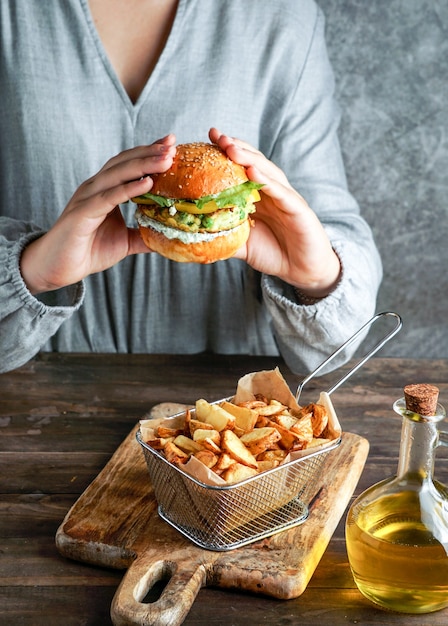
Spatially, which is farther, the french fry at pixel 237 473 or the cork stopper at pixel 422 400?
the french fry at pixel 237 473

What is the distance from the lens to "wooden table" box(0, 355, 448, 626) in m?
1.19

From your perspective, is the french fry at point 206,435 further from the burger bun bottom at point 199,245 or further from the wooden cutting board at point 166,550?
the burger bun bottom at point 199,245

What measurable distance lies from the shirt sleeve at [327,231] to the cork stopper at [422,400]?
0.77 metres

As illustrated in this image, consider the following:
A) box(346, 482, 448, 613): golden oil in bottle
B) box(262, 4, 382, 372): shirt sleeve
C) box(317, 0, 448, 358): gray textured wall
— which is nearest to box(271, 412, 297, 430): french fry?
box(346, 482, 448, 613): golden oil in bottle

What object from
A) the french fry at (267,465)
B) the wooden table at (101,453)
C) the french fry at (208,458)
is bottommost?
the wooden table at (101,453)

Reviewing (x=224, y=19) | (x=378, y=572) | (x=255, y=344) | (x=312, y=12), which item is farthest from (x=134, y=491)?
(x=312, y=12)

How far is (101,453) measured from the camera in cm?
166

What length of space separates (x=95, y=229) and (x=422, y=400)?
85 cm

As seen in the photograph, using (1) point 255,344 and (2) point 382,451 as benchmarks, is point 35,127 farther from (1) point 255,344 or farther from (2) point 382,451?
(2) point 382,451

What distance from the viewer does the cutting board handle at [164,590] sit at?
1.14m

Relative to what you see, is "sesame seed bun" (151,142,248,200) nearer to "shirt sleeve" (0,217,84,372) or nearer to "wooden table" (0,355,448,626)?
"shirt sleeve" (0,217,84,372)

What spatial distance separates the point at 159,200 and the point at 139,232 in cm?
30

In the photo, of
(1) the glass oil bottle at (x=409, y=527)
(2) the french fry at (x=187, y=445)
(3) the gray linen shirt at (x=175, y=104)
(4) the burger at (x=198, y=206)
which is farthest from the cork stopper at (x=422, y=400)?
(3) the gray linen shirt at (x=175, y=104)

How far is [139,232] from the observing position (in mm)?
1875
